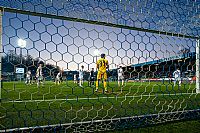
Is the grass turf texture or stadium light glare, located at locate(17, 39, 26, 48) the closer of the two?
stadium light glare, located at locate(17, 39, 26, 48)

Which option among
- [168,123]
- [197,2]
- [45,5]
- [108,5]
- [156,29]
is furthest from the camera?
[197,2]

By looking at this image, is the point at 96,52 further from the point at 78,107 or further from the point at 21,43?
the point at 78,107

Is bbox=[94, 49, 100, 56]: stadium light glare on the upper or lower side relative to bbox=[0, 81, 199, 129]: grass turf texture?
upper

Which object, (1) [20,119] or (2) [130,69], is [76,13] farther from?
(1) [20,119]

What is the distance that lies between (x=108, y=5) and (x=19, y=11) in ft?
3.36

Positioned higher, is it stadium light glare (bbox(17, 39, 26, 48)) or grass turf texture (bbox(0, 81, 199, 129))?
stadium light glare (bbox(17, 39, 26, 48))

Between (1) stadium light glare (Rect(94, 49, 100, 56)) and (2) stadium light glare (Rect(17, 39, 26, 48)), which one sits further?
(1) stadium light glare (Rect(94, 49, 100, 56))

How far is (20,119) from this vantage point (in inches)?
87.6

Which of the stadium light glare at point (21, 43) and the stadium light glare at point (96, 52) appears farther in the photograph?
the stadium light glare at point (96, 52)

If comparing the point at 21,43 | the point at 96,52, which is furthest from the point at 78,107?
the point at 21,43

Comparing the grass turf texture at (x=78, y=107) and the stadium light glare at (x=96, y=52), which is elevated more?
the stadium light glare at (x=96, y=52)

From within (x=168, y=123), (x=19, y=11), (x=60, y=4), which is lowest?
(x=168, y=123)

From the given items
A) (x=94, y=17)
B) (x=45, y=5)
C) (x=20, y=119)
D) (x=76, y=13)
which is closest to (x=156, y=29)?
(x=94, y=17)

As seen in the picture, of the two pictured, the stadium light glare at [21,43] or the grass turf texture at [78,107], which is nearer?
the stadium light glare at [21,43]
